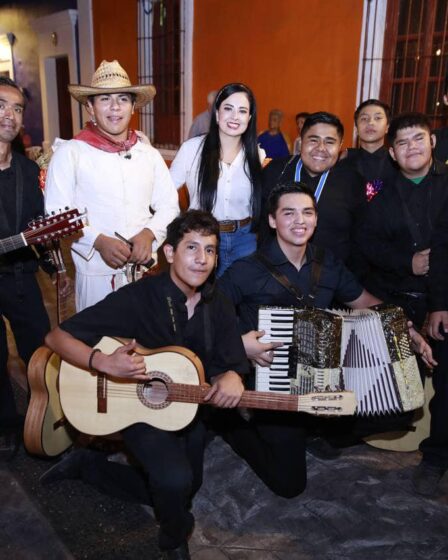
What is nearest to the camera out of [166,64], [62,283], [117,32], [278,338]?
[278,338]

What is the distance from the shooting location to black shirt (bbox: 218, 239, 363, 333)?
302cm

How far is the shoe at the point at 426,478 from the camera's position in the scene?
300 cm

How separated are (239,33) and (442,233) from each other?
5688 millimetres

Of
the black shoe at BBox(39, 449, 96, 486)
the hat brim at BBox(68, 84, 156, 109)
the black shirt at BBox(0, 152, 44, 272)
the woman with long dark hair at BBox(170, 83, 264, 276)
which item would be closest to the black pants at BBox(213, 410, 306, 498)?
the black shoe at BBox(39, 449, 96, 486)

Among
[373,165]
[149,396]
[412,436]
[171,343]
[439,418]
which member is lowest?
[412,436]

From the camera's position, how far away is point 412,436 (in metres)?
3.36

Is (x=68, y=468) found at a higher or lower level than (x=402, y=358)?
lower

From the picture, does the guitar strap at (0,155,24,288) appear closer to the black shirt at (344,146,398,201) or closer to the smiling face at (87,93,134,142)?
the smiling face at (87,93,134,142)

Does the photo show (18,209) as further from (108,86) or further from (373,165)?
(373,165)

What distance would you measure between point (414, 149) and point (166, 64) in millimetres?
7591

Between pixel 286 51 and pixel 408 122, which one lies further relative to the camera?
pixel 286 51

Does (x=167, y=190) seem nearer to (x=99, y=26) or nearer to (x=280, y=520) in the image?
(x=280, y=520)

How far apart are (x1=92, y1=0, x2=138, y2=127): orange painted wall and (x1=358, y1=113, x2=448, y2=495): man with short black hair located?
8.30m

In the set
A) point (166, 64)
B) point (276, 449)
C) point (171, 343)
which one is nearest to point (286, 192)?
point (171, 343)
